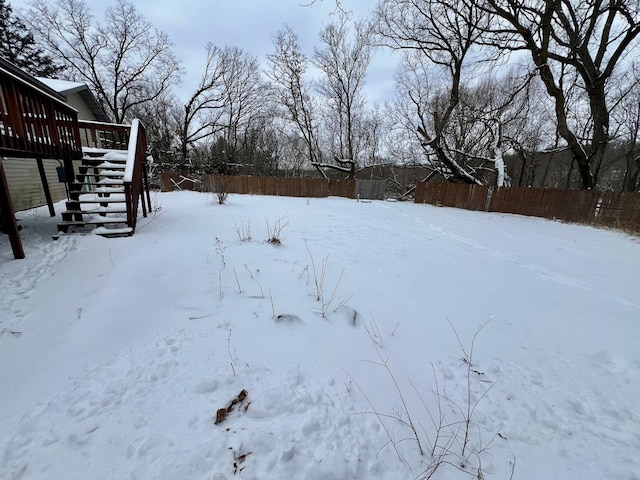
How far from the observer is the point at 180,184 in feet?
61.9

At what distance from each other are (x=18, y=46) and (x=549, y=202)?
27.9 meters

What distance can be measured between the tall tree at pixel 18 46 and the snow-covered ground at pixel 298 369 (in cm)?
1924

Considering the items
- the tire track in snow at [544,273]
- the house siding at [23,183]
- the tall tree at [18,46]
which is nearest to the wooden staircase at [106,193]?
the house siding at [23,183]

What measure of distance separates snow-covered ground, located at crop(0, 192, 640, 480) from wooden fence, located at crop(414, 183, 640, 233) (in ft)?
27.0

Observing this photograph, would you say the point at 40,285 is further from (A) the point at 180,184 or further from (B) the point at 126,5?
(B) the point at 126,5

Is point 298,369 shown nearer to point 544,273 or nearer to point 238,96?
point 544,273

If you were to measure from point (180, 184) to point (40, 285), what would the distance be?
17.8 metres

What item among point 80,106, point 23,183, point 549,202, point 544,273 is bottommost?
point 544,273

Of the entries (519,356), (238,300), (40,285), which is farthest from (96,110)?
(519,356)

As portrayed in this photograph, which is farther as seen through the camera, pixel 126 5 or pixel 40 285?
pixel 126 5

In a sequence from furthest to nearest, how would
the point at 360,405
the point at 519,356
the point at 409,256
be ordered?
1. the point at 409,256
2. the point at 519,356
3. the point at 360,405

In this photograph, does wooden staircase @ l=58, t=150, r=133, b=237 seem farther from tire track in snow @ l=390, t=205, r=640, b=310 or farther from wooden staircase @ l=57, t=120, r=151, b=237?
tire track in snow @ l=390, t=205, r=640, b=310

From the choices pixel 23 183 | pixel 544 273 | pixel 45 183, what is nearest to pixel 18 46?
pixel 23 183

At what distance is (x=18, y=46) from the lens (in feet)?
48.7
